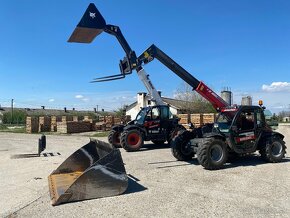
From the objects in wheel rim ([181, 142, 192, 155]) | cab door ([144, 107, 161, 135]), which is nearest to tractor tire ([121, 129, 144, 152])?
cab door ([144, 107, 161, 135])

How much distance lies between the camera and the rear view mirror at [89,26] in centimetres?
1311

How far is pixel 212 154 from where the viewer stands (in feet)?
34.3

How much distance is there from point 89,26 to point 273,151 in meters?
7.85

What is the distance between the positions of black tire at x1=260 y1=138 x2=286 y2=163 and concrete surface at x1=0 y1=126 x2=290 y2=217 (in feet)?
0.76

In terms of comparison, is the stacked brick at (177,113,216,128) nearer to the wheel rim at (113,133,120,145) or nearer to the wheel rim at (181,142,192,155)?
the wheel rim at (113,133,120,145)

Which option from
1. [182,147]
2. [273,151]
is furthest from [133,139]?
[273,151]

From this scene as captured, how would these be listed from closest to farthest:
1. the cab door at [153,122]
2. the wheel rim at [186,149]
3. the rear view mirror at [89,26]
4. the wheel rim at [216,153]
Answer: the wheel rim at [216,153] < the wheel rim at [186,149] < the rear view mirror at [89,26] < the cab door at [153,122]

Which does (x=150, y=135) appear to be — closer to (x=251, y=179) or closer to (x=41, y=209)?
(x=251, y=179)

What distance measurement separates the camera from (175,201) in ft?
23.2

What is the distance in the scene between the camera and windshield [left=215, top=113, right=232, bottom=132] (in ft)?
36.6

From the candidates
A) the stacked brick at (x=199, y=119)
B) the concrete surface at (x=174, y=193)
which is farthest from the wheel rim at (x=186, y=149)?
the stacked brick at (x=199, y=119)

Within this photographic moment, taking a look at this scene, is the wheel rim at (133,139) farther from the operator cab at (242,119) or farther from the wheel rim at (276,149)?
the wheel rim at (276,149)

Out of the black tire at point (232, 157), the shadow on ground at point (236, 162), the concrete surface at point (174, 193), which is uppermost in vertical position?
the black tire at point (232, 157)

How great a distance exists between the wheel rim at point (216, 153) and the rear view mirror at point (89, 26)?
651cm
